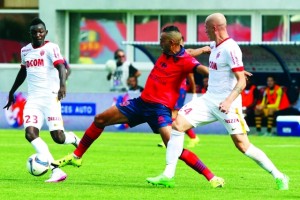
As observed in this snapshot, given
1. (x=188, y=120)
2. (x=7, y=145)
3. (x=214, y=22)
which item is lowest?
(x=7, y=145)

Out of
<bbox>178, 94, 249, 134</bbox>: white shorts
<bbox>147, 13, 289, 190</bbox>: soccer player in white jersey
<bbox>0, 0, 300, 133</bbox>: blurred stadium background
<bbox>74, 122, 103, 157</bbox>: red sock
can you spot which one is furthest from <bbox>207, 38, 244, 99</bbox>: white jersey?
<bbox>0, 0, 300, 133</bbox>: blurred stadium background

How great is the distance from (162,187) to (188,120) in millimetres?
900

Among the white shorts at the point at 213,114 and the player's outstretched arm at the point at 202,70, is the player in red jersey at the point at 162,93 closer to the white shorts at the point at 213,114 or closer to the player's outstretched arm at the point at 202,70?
the player's outstretched arm at the point at 202,70

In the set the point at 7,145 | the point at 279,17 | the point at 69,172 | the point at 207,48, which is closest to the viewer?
the point at 207,48

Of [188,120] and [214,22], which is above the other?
[214,22]

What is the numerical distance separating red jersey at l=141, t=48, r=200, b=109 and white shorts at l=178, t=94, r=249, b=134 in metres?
0.70

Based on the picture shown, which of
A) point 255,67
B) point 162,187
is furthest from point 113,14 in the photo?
point 162,187

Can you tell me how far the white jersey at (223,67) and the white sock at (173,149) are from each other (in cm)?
64

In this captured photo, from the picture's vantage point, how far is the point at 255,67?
3278 cm

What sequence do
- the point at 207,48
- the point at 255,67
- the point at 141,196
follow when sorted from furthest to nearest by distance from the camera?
the point at 255,67 < the point at 207,48 < the point at 141,196

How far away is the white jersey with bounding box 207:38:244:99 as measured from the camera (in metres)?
13.1

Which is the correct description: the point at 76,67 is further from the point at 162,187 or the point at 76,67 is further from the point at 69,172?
the point at 162,187

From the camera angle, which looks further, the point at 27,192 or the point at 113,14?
the point at 113,14

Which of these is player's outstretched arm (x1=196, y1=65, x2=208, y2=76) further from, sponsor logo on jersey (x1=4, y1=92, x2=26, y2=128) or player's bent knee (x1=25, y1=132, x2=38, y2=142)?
sponsor logo on jersey (x1=4, y1=92, x2=26, y2=128)
